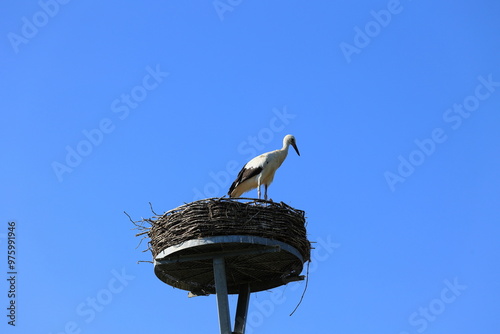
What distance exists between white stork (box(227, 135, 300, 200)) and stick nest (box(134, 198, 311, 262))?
7.44 feet

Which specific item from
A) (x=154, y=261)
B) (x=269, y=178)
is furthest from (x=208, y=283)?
(x=269, y=178)

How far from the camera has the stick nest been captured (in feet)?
41.0

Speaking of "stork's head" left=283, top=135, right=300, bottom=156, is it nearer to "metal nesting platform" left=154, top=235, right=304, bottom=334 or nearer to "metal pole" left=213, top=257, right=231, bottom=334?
"metal nesting platform" left=154, top=235, right=304, bottom=334

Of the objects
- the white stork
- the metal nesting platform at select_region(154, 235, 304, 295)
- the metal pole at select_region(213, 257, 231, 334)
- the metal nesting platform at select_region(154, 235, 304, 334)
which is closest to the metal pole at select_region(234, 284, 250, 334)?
the metal nesting platform at select_region(154, 235, 304, 334)

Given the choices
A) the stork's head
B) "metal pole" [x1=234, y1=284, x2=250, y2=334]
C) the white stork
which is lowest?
"metal pole" [x1=234, y1=284, x2=250, y2=334]

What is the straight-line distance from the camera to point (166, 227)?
1294 cm

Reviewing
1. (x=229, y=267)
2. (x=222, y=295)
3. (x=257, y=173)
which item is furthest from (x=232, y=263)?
(x=257, y=173)

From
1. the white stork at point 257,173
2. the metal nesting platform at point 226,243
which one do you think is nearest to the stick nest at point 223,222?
the metal nesting platform at point 226,243

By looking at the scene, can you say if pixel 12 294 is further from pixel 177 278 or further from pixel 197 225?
pixel 197 225

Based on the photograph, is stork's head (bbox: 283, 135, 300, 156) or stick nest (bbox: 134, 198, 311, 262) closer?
stick nest (bbox: 134, 198, 311, 262)

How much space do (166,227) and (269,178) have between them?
3400 mm

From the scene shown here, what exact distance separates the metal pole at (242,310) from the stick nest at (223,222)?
1.43 meters

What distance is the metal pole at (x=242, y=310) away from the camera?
13539mm

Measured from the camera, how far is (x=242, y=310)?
45.3 ft
